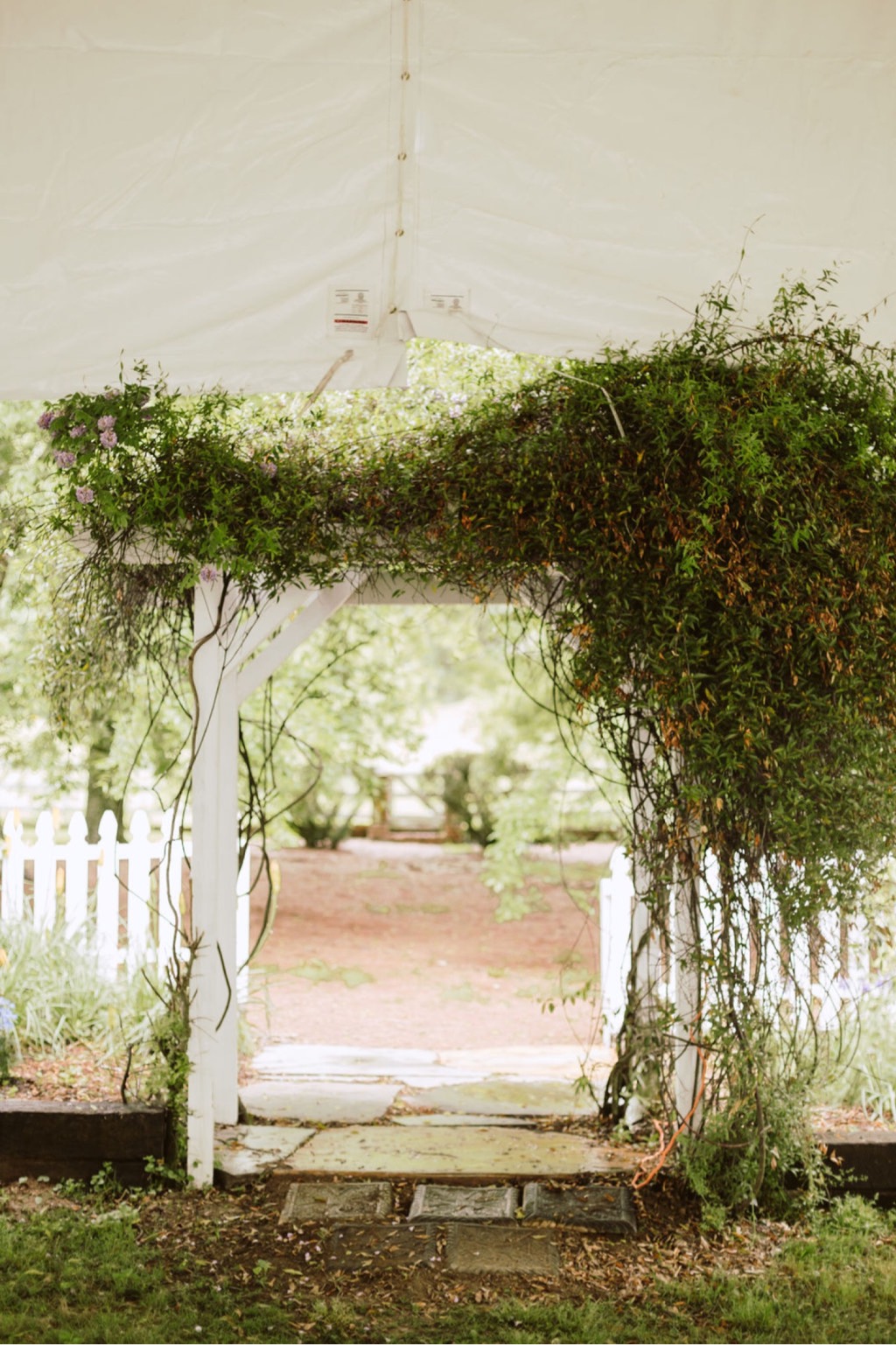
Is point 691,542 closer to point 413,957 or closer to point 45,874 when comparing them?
point 45,874

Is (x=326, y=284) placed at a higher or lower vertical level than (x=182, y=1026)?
higher

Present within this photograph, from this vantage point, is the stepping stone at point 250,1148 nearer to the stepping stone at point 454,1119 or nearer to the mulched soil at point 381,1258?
the mulched soil at point 381,1258

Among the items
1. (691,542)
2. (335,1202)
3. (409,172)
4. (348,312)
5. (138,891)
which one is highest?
(409,172)

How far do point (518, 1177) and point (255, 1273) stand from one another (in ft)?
4.08

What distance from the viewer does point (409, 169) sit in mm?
4238

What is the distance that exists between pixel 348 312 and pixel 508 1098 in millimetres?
3982

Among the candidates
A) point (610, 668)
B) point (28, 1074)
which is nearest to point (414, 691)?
point (28, 1074)

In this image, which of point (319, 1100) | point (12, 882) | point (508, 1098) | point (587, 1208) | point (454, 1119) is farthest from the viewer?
point (12, 882)

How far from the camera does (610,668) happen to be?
15.1 ft

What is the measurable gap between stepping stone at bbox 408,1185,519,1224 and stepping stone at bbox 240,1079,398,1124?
0.92 meters

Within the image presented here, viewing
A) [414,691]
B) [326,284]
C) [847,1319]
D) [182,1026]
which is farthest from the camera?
[414,691]

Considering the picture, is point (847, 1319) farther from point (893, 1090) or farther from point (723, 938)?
point (893, 1090)

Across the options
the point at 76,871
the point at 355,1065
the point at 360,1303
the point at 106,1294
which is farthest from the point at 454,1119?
the point at 76,871

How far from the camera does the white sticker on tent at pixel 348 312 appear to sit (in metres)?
4.38
